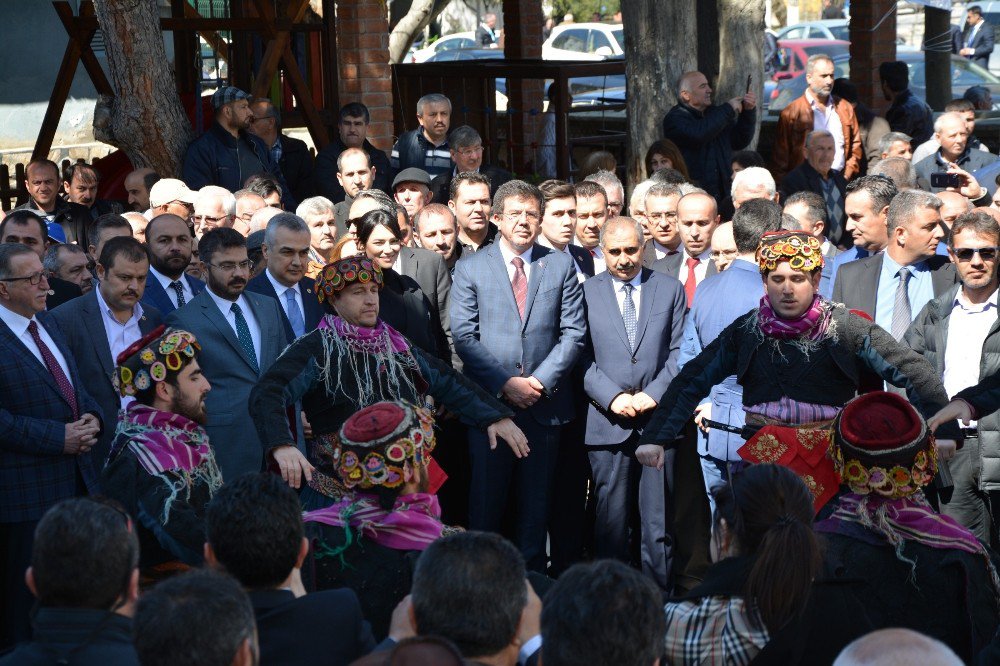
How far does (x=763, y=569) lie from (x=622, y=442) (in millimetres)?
3348

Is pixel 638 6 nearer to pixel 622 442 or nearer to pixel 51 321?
pixel 622 442

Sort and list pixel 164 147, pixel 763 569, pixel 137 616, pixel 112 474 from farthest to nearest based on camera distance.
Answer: pixel 164 147
pixel 112 474
pixel 763 569
pixel 137 616

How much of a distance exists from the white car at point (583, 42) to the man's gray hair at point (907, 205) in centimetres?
2153


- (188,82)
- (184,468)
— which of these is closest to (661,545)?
(184,468)

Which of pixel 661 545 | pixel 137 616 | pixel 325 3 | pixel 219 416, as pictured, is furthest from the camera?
pixel 325 3

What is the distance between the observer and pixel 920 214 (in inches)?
267

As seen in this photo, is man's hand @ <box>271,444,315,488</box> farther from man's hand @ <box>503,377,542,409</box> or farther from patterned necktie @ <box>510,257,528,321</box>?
patterned necktie @ <box>510,257,528,321</box>

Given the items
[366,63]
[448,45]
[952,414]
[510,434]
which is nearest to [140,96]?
[366,63]

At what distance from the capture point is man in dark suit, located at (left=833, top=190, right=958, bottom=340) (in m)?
6.77

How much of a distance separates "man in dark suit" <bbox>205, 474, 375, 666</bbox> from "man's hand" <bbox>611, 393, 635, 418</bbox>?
3.32m

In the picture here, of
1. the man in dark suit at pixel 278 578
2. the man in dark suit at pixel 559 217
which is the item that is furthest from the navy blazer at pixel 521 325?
the man in dark suit at pixel 278 578

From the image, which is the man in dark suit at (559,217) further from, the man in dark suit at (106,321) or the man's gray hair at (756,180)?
the man in dark suit at (106,321)

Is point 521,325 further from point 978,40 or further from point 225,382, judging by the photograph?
point 978,40

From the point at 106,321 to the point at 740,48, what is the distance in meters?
6.59
